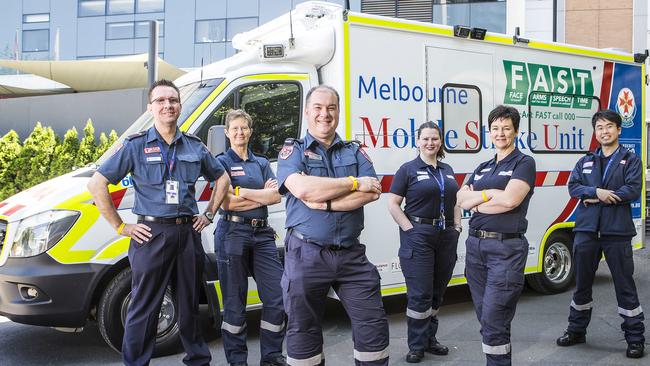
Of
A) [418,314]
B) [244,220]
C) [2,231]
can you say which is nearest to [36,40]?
[2,231]

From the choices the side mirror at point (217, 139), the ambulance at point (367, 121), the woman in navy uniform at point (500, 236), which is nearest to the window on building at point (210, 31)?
the ambulance at point (367, 121)

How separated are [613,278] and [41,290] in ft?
14.3

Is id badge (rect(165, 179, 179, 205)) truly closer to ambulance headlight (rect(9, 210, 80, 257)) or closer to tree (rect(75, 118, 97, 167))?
ambulance headlight (rect(9, 210, 80, 257))

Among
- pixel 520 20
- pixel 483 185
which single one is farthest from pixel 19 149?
pixel 520 20

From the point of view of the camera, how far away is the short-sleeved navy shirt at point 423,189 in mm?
5406

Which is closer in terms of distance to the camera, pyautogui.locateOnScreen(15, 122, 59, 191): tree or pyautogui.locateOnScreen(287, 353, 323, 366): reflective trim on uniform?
pyautogui.locateOnScreen(287, 353, 323, 366): reflective trim on uniform

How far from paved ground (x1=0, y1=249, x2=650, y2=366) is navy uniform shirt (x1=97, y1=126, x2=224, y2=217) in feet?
5.00

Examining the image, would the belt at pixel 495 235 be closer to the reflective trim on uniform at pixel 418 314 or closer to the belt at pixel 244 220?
the reflective trim on uniform at pixel 418 314

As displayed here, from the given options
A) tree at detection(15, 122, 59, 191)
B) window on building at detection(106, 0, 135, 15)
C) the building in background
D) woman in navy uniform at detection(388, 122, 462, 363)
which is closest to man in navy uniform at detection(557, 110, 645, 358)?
woman in navy uniform at detection(388, 122, 462, 363)

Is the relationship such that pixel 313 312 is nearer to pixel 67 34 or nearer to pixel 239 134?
pixel 239 134

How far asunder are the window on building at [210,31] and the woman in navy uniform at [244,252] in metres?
23.5

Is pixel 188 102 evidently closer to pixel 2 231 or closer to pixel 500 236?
pixel 2 231

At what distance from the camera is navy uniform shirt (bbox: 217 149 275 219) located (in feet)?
16.9

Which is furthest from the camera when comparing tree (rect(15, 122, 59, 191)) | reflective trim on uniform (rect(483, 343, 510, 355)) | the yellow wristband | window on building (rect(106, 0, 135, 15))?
window on building (rect(106, 0, 135, 15))
